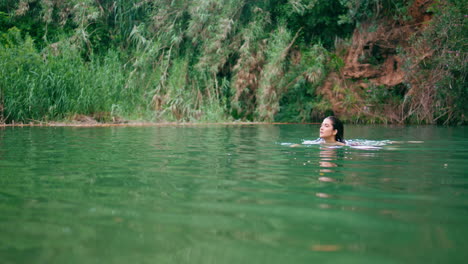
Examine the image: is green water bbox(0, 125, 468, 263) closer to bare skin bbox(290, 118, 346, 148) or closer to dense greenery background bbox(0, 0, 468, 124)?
bare skin bbox(290, 118, 346, 148)

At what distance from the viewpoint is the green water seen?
2.30 meters

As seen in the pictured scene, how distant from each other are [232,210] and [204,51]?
51.2 feet

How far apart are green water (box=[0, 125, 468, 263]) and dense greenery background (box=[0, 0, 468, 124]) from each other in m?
10.8

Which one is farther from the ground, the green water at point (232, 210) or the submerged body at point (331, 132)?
the submerged body at point (331, 132)

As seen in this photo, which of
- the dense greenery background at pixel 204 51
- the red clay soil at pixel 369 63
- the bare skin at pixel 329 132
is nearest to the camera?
the bare skin at pixel 329 132

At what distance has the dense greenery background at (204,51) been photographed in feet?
55.3

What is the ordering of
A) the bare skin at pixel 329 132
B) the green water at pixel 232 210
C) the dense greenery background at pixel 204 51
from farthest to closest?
the dense greenery background at pixel 204 51, the bare skin at pixel 329 132, the green water at pixel 232 210

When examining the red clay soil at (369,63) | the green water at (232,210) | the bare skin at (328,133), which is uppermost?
the red clay soil at (369,63)

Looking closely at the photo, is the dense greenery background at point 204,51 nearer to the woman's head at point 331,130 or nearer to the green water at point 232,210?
the woman's head at point 331,130

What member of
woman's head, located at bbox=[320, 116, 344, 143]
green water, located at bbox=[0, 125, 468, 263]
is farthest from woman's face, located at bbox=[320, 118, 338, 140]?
green water, located at bbox=[0, 125, 468, 263]

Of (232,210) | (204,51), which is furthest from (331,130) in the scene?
(204,51)

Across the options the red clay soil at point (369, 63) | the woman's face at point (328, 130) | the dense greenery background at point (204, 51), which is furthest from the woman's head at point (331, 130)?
the red clay soil at point (369, 63)

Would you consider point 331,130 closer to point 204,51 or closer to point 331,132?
point 331,132

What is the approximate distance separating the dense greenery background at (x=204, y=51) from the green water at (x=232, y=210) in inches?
426
